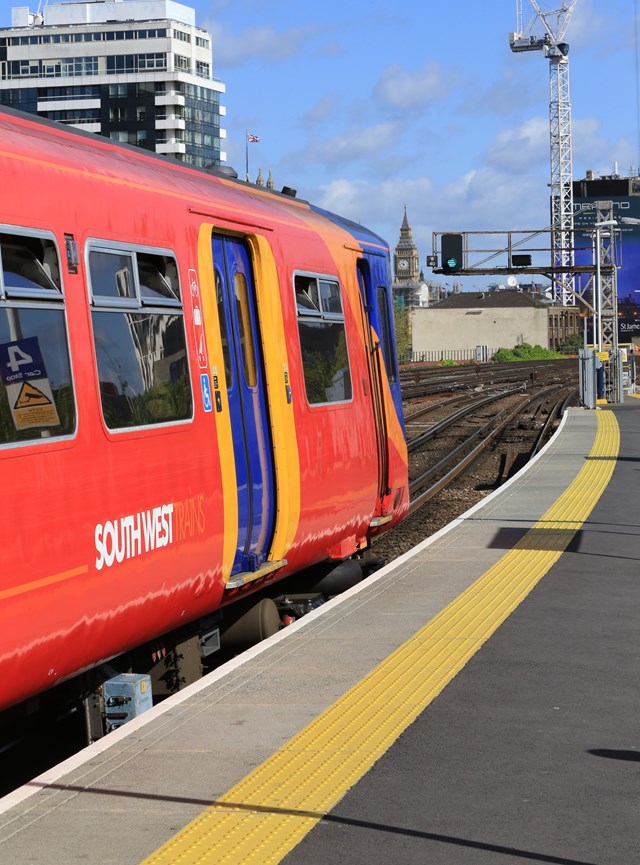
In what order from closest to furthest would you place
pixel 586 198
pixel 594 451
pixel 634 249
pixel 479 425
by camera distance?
pixel 594 451
pixel 479 425
pixel 634 249
pixel 586 198

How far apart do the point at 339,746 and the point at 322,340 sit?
4.77 metres

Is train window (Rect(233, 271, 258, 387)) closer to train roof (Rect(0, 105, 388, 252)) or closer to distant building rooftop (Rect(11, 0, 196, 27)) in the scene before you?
train roof (Rect(0, 105, 388, 252))

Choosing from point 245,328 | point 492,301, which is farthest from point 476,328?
point 245,328

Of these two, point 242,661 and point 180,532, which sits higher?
point 180,532

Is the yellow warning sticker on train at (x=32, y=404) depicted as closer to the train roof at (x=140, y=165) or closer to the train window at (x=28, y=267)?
the train window at (x=28, y=267)

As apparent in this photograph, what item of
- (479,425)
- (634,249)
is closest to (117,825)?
(479,425)

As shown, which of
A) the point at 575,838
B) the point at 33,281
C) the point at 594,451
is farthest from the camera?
the point at 594,451

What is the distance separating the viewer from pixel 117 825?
5207 millimetres

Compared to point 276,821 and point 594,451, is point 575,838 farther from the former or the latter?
point 594,451

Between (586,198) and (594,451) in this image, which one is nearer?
(594,451)

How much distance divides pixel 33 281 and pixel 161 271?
1.52 m

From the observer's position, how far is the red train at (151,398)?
6.07 meters

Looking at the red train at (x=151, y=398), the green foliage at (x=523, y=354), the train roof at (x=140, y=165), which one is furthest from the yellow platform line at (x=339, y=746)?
the green foliage at (x=523, y=354)

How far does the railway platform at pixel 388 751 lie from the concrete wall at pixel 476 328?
145112mm
